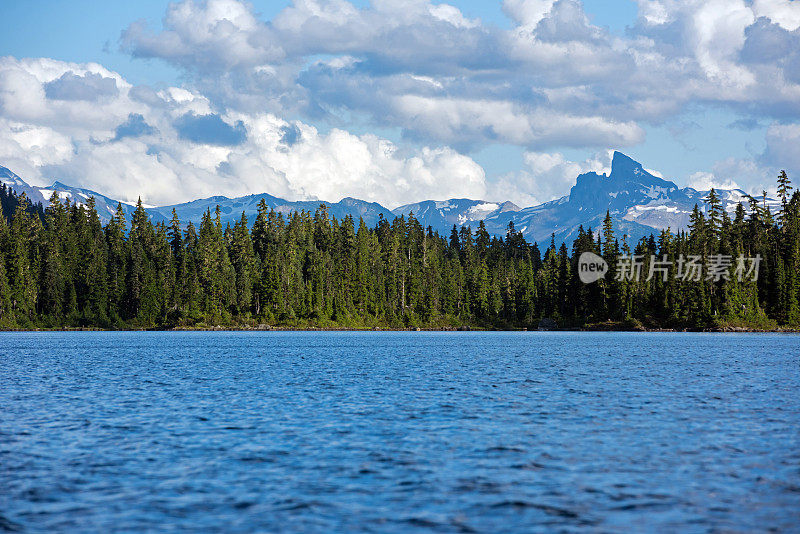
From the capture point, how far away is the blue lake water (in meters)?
18.8

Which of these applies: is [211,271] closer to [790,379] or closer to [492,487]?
[790,379]

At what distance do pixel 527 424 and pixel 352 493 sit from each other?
44.1 ft

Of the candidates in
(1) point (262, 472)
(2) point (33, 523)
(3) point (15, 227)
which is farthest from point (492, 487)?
(3) point (15, 227)

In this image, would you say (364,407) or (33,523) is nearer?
(33,523)

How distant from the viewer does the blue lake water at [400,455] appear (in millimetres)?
18828

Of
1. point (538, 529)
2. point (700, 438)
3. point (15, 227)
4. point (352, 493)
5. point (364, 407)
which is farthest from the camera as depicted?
point (15, 227)

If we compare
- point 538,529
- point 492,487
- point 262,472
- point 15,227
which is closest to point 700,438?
point 492,487

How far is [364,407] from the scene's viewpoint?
38031 millimetres

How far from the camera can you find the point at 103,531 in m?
17.7

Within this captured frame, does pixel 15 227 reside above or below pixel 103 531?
above

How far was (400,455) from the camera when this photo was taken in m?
25.9

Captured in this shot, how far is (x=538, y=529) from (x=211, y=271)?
18367 centimetres

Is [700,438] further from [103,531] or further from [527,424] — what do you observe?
[103,531]

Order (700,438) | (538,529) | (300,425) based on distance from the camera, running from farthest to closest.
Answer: (300,425) < (700,438) < (538,529)
